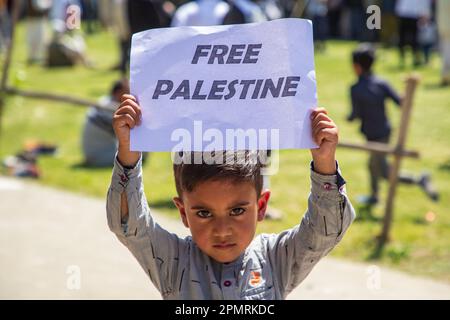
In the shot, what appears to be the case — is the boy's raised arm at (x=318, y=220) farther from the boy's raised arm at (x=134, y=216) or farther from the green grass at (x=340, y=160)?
the green grass at (x=340, y=160)

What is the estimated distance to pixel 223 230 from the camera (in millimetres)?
2598

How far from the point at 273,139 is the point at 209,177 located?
295mm

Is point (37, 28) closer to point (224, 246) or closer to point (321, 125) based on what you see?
point (224, 246)

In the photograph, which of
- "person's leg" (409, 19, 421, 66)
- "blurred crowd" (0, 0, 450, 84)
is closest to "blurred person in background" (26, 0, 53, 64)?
"blurred crowd" (0, 0, 450, 84)

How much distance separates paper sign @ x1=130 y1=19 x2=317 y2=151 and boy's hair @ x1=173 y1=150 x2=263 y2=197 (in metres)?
0.22

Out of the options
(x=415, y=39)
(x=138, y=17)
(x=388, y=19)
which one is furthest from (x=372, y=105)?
(x=388, y=19)

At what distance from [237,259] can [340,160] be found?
6.99 meters

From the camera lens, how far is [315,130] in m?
2.41

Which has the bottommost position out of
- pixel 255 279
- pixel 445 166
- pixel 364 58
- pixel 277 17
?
pixel 255 279

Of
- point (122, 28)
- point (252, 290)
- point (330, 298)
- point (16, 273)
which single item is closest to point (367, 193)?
point (330, 298)

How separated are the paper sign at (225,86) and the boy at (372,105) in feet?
17.1

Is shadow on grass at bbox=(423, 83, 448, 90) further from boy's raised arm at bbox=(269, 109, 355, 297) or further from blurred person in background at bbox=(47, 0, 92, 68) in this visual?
boy's raised arm at bbox=(269, 109, 355, 297)

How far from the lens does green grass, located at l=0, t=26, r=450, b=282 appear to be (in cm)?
664

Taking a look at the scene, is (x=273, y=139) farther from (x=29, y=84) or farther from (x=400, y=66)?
(x=400, y=66)
